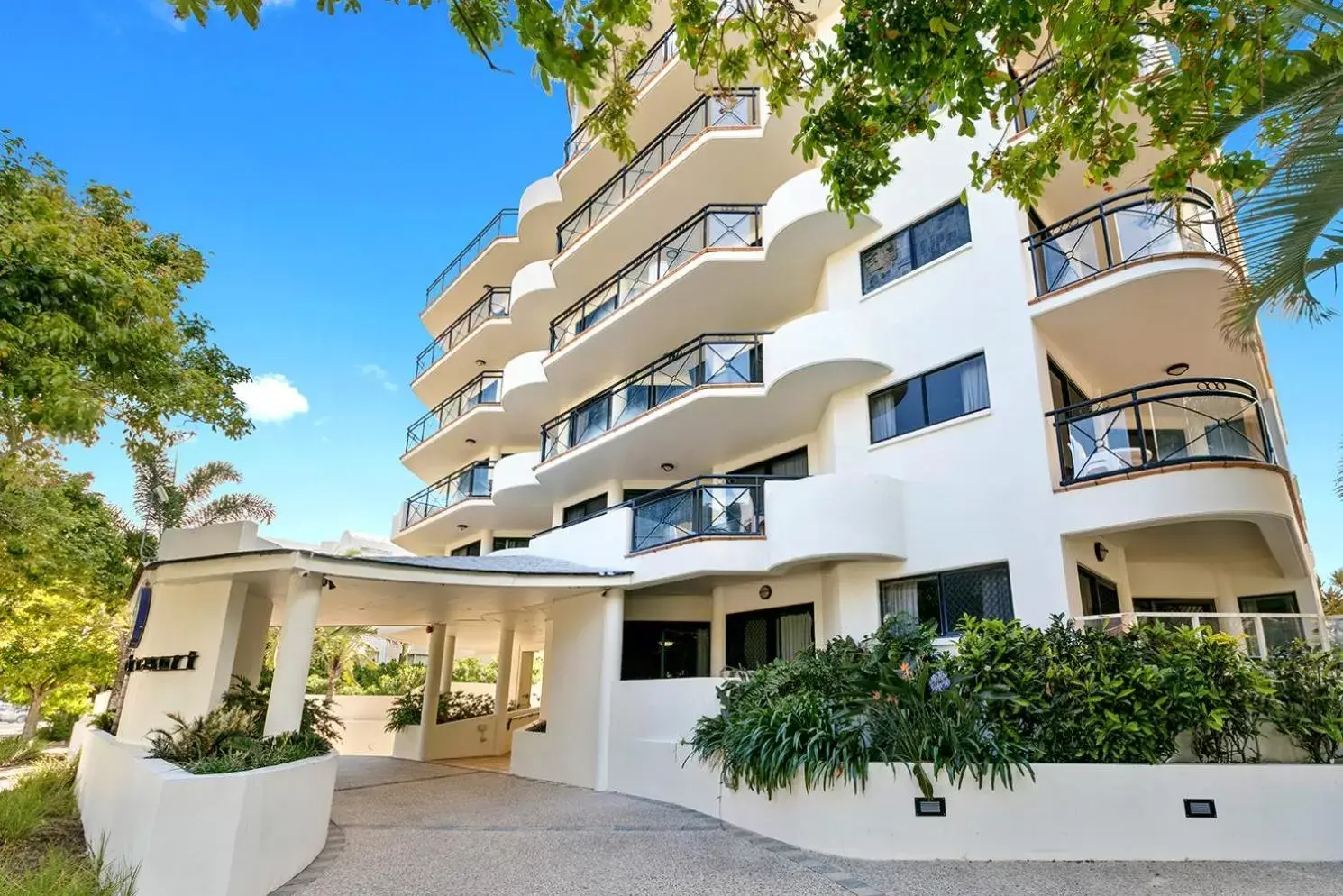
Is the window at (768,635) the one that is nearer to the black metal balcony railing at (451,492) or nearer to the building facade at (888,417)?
the building facade at (888,417)

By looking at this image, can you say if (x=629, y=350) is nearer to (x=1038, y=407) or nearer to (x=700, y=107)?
(x=700, y=107)

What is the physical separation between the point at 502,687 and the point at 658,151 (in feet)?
49.4

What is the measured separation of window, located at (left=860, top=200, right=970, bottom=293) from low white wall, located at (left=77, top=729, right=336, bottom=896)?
38.3ft

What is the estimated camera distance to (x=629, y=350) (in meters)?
17.9

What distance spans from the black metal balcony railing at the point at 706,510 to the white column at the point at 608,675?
1.14 m

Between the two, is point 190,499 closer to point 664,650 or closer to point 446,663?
point 446,663

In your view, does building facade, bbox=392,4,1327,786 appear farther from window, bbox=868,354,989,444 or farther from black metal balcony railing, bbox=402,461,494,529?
black metal balcony railing, bbox=402,461,494,529

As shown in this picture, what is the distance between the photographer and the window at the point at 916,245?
482 inches

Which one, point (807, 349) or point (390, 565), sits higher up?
point (807, 349)

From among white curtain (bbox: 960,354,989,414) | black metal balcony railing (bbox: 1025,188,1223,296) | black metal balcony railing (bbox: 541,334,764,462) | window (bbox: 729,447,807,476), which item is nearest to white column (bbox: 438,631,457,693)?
black metal balcony railing (bbox: 541,334,764,462)

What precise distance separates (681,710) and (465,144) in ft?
57.3

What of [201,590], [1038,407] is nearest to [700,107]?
[1038,407]

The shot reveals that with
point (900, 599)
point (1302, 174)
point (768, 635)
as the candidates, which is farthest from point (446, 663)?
point (1302, 174)

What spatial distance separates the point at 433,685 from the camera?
1873 centimetres
